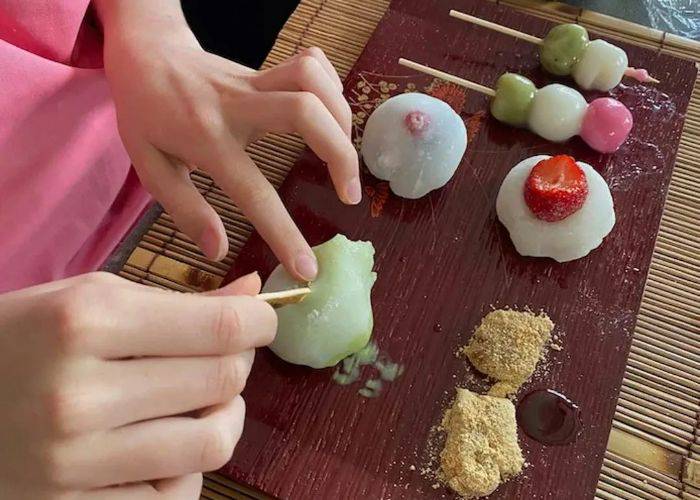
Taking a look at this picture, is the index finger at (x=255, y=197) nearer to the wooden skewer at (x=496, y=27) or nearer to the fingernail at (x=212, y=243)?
the fingernail at (x=212, y=243)

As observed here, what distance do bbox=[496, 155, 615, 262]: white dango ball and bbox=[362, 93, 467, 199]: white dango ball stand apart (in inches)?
4.6

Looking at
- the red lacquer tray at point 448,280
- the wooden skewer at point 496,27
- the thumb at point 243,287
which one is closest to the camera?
the thumb at point 243,287

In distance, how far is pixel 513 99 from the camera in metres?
1.33

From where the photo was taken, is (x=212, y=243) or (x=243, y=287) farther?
(x=212, y=243)

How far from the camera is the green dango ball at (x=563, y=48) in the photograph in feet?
4.53

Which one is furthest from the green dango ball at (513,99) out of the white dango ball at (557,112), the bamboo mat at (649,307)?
the bamboo mat at (649,307)

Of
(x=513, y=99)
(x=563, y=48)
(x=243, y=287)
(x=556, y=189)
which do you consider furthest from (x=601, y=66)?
(x=243, y=287)

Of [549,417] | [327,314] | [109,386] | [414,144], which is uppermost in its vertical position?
[109,386]

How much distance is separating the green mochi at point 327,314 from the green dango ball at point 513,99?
0.45 meters

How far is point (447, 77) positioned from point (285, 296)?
0.70m

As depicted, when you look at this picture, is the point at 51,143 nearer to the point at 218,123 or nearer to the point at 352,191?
the point at 218,123

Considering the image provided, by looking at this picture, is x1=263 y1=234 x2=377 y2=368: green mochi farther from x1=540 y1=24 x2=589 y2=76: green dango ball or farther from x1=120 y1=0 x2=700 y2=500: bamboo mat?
x1=540 y1=24 x2=589 y2=76: green dango ball

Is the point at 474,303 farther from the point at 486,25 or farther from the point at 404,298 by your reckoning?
the point at 486,25

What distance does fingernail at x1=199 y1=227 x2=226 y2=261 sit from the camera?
3.12ft
